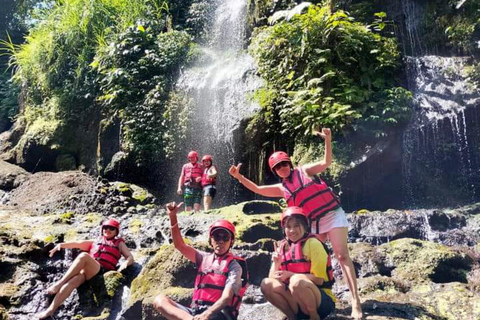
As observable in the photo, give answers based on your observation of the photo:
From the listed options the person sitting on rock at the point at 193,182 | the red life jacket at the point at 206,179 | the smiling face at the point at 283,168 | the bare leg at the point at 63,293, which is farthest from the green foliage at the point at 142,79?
the smiling face at the point at 283,168

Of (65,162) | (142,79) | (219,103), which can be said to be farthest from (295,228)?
(65,162)

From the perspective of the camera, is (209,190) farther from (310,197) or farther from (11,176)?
(11,176)

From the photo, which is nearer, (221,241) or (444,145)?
(221,241)

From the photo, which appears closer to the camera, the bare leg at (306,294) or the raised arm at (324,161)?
the bare leg at (306,294)

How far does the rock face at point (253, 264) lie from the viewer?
473 cm

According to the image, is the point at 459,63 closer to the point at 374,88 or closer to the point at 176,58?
the point at 374,88

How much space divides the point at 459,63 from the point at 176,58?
25.7 ft

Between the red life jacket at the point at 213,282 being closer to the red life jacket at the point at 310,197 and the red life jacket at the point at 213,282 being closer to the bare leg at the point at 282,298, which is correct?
the bare leg at the point at 282,298

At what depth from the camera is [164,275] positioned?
5418 millimetres

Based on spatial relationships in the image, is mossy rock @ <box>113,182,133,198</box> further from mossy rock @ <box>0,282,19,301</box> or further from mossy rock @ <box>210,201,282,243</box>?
mossy rock @ <box>0,282,19,301</box>

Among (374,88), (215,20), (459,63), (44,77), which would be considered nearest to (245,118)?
(374,88)

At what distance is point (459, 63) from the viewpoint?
10.1m

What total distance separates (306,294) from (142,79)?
11.1m

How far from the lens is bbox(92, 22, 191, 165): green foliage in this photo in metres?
12.4
